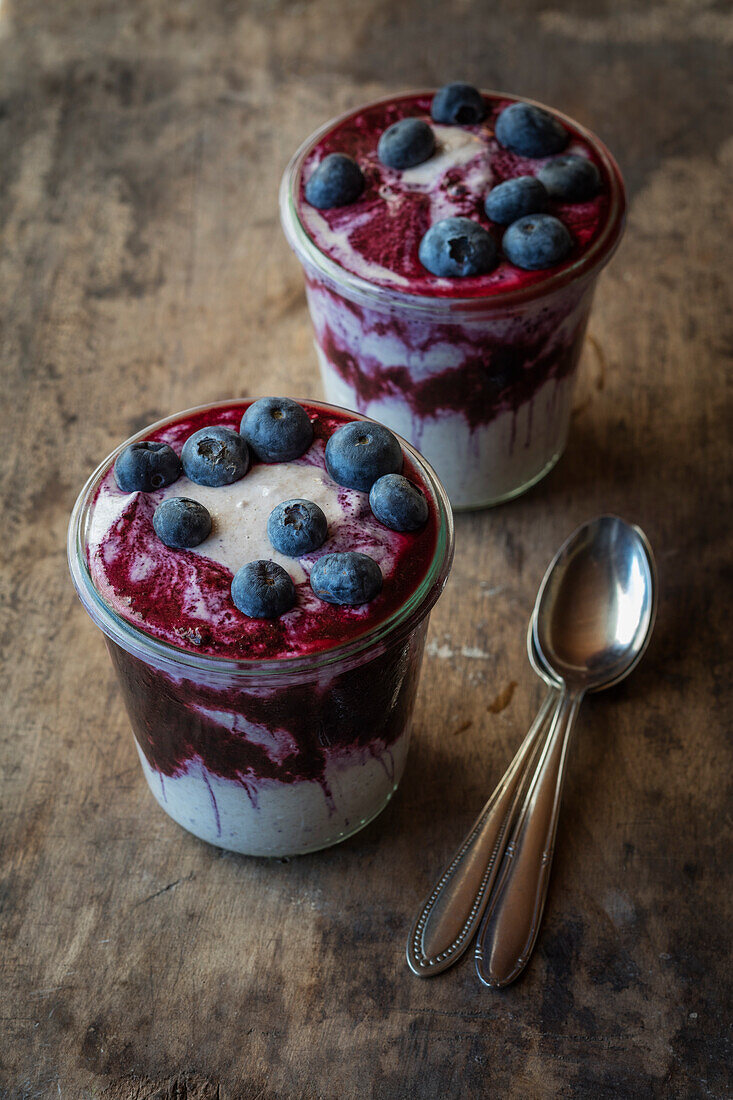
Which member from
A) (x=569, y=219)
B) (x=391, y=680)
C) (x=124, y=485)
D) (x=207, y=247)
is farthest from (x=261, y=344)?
(x=391, y=680)

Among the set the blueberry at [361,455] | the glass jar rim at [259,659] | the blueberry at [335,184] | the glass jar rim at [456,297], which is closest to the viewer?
the glass jar rim at [259,659]

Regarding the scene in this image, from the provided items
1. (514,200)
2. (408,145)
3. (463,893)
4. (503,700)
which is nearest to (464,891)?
(463,893)

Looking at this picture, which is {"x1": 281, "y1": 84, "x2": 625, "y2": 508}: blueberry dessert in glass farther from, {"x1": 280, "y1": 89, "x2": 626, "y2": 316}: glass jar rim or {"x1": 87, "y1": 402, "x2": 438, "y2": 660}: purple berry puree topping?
{"x1": 87, "y1": 402, "x2": 438, "y2": 660}: purple berry puree topping

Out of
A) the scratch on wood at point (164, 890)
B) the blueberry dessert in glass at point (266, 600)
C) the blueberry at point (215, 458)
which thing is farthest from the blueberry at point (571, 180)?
the scratch on wood at point (164, 890)

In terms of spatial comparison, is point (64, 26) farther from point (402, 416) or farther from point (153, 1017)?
point (153, 1017)

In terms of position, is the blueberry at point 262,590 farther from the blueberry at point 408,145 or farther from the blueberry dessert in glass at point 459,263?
the blueberry at point 408,145

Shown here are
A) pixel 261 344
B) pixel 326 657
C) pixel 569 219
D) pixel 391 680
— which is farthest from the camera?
pixel 261 344
